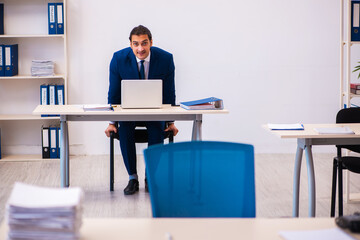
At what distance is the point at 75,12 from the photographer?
19.5 feet

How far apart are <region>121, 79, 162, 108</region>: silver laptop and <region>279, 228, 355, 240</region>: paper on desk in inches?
104

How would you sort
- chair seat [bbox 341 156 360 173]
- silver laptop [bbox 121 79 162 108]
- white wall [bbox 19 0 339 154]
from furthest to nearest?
white wall [bbox 19 0 339 154]
silver laptop [bbox 121 79 162 108]
chair seat [bbox 341 156 360 173]

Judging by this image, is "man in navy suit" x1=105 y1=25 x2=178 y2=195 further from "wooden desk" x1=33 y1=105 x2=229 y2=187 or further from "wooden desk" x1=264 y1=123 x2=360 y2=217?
"wooden desk" x1=264 y1=123 x2=360 y2=217

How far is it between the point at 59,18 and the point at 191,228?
4381 mm

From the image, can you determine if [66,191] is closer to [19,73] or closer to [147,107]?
[147,107]

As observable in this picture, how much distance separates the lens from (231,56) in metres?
6.09

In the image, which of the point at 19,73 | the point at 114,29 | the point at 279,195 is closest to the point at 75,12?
the point at 114,29

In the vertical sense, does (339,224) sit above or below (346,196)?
above

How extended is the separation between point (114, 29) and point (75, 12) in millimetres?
449

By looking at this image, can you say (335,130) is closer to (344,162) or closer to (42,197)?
(344,162)

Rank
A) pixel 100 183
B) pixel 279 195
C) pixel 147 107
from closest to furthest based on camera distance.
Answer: pixel 147 107 → pixel 279 195 → pixel 100 183

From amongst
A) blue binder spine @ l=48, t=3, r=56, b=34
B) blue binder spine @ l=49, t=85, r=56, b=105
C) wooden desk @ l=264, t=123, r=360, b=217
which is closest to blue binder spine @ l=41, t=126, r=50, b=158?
blue binder spine @ l=49, t=85, r=56, b=105

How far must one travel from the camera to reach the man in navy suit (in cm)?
464

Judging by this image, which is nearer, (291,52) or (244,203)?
(244,203)
